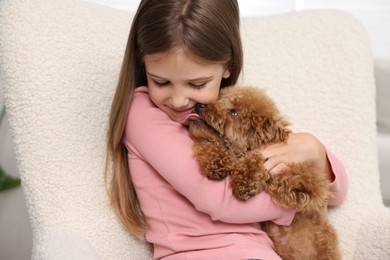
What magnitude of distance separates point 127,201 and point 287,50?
2.15 ft

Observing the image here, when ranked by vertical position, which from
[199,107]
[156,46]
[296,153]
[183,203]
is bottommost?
[183,203]

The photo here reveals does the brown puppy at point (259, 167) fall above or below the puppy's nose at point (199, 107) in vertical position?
below

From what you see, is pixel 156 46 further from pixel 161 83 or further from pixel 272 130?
pixel 272 130

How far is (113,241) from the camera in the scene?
127cm

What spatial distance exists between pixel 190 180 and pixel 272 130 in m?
0.22

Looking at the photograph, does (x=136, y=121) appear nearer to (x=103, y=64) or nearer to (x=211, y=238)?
(x=103, y=64)

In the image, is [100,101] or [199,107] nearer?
[199,107]

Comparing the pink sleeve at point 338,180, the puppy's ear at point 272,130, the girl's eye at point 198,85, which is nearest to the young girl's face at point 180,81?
the girl's eye at point 198,85

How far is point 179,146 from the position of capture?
1207 mm

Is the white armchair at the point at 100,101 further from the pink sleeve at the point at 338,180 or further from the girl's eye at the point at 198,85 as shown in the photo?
the girl's eye at the point at 198,85

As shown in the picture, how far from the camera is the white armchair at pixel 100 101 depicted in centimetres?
122

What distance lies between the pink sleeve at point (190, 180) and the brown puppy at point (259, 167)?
0.06ft

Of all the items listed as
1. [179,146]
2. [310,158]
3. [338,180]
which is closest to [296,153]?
[310,158]

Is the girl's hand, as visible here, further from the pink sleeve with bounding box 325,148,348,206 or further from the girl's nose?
the girl's nose
